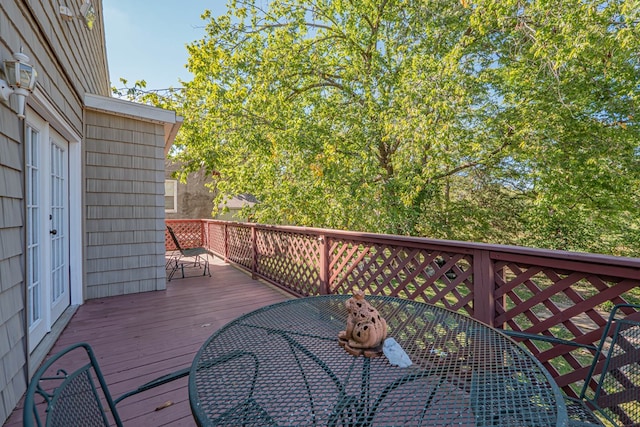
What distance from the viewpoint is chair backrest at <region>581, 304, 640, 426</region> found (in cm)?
137

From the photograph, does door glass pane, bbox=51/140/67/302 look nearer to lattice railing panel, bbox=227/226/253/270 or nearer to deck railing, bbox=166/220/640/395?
deck railing, bbox=166/220/640/395

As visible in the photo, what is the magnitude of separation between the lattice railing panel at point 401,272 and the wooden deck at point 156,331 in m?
1.24

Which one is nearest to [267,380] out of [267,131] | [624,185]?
[267,131]

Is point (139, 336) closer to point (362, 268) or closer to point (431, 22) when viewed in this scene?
point (362, 268)

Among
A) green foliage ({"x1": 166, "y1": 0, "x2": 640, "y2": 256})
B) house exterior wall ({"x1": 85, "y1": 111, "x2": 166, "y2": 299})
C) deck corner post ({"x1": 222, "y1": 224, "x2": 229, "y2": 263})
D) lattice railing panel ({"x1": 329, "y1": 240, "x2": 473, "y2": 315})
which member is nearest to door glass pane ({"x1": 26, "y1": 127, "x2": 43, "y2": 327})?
house exterior wall ({"x1": 85, "y1": 111, "x2": 166, "y2": 299})

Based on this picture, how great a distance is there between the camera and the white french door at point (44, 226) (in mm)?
2443

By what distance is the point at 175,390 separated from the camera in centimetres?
214

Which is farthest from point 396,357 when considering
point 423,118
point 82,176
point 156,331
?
point 423,118

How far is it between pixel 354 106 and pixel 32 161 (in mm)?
5598

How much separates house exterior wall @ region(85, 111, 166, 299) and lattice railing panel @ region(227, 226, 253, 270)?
1.67m

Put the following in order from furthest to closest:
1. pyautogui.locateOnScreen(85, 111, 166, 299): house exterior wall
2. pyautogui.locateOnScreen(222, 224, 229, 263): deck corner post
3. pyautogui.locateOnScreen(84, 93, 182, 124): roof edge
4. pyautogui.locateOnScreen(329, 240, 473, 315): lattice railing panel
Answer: pyautogui.locateOnScreen(222, 224, 229, 263): deck corner post → pyautogui.locateOnScreen(85, 111, 166, 299): house exterior wall → pyautogui.locateOnScreen(84, 93, 182, 124): roof edge → pyautogui.locateOnScreen(329, 240, 473, 315): lattice railing panel

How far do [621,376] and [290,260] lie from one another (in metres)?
3.65

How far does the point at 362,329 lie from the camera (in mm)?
1343

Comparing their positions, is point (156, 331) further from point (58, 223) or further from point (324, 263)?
point (324, 263)
